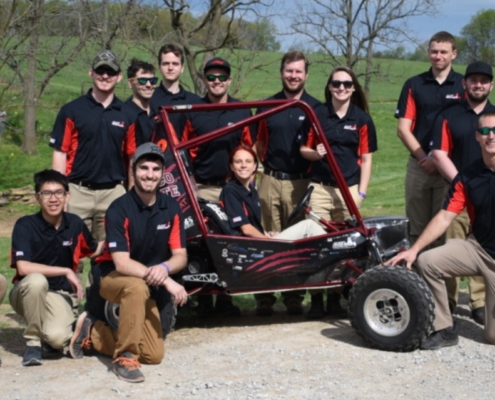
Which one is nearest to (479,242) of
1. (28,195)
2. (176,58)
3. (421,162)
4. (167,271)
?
(421,162)

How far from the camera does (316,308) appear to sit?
6.93m

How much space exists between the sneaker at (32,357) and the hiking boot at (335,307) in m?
2.46

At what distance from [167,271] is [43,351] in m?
1.09

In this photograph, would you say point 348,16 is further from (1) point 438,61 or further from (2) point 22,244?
(2) point 22,244

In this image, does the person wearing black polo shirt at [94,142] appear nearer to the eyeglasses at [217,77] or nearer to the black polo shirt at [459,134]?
the eyeglasses at [217,77]

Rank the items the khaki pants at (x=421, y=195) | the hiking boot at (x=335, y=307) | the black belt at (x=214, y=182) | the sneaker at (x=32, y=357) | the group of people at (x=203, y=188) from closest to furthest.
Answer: the sneaker at (x=32, y=357) < the group of people at (x=203, y=188) < the hiking boot at (x=335, y=307) < the black belt at (x=214, y=182) < the khaki pants at (x=421, y=195)

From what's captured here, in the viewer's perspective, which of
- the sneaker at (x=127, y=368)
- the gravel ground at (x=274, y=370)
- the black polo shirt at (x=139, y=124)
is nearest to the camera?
the gravel ground at (x=274, y=370)

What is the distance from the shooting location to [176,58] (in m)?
7.27

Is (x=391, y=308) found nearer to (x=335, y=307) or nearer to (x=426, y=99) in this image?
(x=335, y=307)

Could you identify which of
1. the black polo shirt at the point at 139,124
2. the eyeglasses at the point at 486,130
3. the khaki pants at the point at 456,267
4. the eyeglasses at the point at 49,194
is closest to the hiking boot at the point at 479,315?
the khaki pants at the point at 456,267

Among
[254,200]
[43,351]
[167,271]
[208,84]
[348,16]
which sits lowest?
[43,351]

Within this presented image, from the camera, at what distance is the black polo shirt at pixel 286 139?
7.13 meters

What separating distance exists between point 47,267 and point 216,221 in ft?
4.40

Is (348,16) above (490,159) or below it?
above
